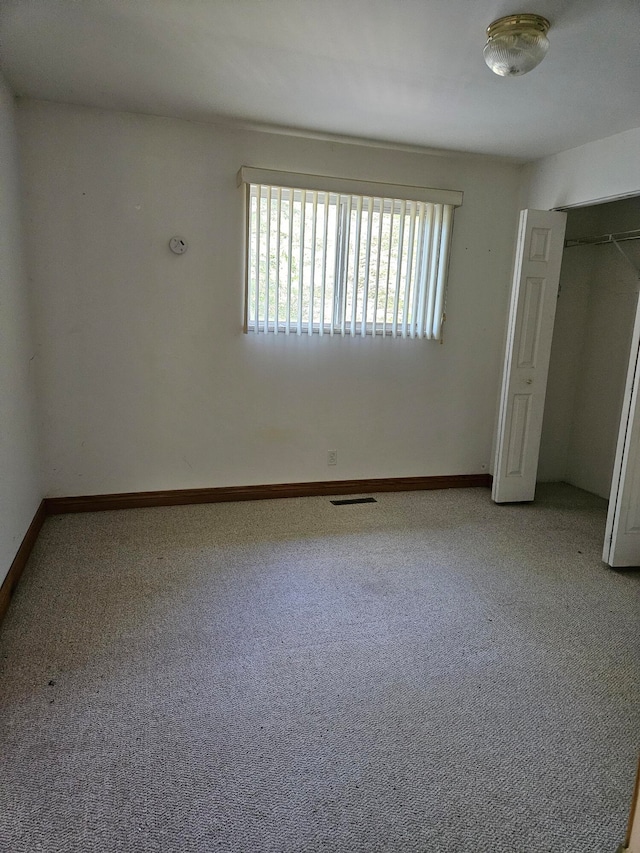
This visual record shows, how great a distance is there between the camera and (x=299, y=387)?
12.3 ft

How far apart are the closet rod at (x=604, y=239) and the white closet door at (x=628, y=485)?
1310mm

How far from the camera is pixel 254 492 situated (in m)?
3.78

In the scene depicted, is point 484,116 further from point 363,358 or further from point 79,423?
point 79,423

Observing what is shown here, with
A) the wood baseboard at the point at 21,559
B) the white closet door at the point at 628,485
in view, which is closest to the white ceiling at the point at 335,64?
the white closet door at the point at 628,485

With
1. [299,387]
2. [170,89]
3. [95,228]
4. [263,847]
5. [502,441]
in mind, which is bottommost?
[263,847]

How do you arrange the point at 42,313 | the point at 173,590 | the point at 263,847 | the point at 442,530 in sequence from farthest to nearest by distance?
the point at 442,530, the point at 42,313, the point at 173,590, the point at 263,847

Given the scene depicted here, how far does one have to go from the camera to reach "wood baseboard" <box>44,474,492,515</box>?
11.3 feet

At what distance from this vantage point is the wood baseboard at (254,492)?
3.43 meters

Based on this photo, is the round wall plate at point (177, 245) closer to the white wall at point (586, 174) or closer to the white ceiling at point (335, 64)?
the white ceiling at point (335, 64)

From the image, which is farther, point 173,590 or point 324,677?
point 173,590

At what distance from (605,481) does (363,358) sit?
7.44 feet

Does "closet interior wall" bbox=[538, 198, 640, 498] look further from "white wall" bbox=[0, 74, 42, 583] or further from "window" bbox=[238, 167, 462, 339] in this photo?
"white wall" bbox=[0, 74, 42, 583]

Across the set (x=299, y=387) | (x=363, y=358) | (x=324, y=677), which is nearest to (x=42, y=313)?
(x=299, y=387)

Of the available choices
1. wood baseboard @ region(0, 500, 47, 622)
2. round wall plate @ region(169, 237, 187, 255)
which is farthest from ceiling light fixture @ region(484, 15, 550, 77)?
wood baseboard @ region(0, 500, 47, 622)
